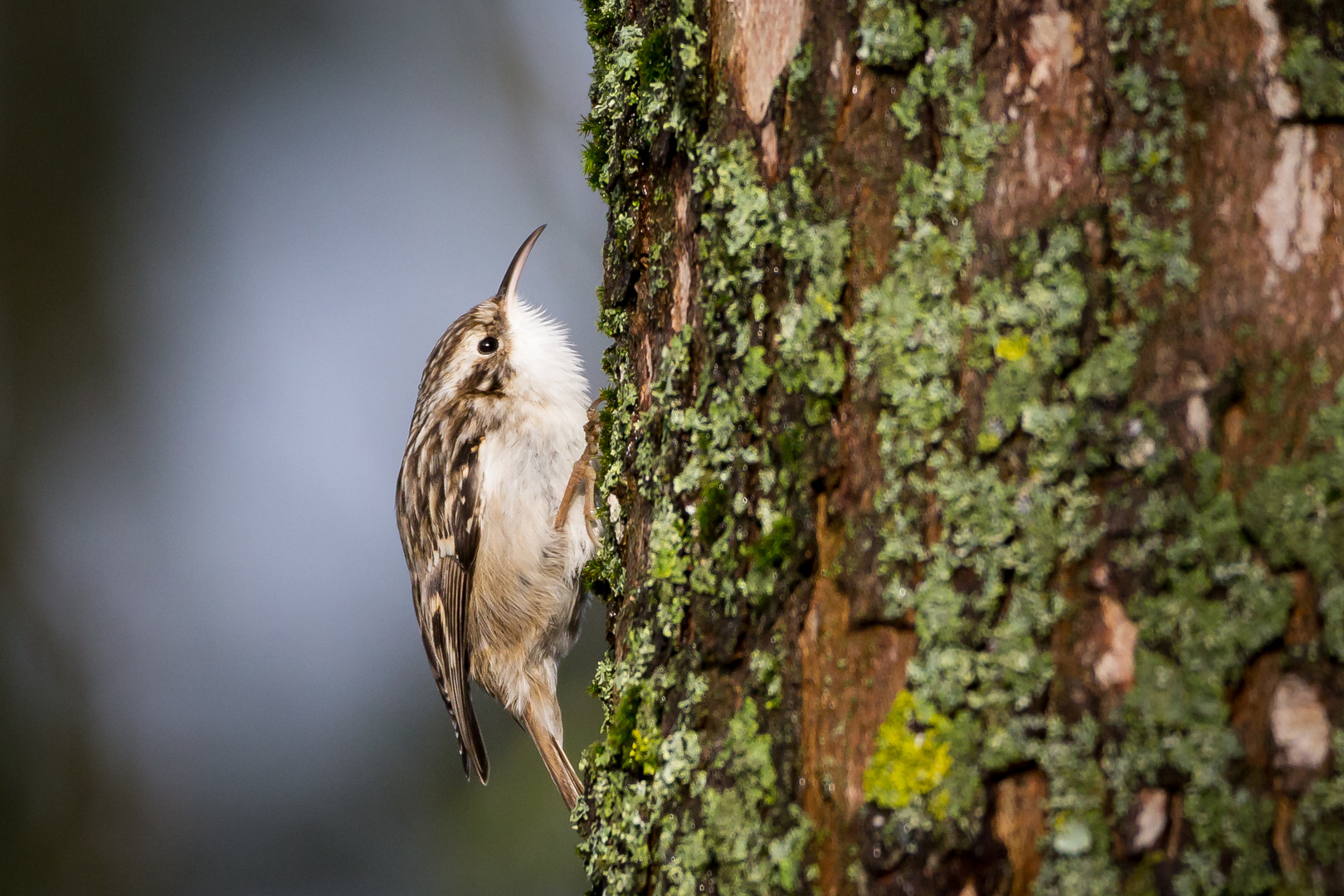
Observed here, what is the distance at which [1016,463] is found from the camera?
102 centimetres

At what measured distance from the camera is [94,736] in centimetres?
565

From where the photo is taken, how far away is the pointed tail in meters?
3.09

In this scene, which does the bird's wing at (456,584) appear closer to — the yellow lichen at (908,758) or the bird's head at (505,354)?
the bird's head at (505,354)

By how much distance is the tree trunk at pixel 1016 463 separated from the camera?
0.92 metres

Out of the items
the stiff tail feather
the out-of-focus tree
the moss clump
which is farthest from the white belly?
the out-of-focus tree

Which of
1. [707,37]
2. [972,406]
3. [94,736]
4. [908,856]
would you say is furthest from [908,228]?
[94,736]

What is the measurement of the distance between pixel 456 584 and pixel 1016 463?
8.58ft

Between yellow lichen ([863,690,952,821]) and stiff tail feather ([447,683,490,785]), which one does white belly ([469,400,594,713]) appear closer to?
stiff tail feather ([447,683,490,785])

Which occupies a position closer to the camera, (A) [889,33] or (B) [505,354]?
(A) [889,33]

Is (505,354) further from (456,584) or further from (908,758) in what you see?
(908,758)

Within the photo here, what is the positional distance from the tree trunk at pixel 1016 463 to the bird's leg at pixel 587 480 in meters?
1.33

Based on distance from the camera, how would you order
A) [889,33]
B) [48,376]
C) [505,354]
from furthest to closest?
[48,376] → [505,354] → [889,33]

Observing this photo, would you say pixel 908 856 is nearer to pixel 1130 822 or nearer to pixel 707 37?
pixel 1130 822

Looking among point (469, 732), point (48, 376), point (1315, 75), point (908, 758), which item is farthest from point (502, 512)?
point (48, 376)
